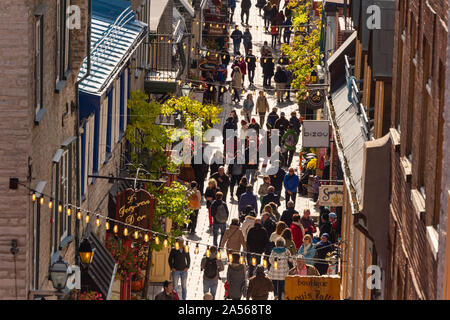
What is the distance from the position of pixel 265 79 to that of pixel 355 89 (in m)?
26.6

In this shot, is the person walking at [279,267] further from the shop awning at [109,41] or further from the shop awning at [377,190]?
the shop awning at [377,190]

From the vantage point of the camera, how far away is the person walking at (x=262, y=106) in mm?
43875

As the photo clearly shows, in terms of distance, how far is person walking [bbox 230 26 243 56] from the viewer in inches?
2226

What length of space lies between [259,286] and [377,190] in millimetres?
6061

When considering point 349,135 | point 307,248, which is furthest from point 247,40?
point 349,135

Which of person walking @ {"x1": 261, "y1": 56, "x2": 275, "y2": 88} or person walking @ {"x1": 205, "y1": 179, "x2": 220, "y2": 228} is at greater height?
person walking @ {"x1": 261, "y1": 56, "x2": 275, "y2": 88}

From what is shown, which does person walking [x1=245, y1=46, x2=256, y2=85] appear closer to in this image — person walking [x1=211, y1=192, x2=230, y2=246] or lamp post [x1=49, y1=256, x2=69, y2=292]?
person walking [x1=211, y1=192, x2=230, y2=246]

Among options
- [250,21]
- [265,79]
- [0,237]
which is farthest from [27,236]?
[250,21]

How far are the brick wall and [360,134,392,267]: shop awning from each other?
1.52ft

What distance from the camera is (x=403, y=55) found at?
18.1m

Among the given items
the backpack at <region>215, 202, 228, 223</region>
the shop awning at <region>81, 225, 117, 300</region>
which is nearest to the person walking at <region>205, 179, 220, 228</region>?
the backpack at <region>215, 202, 228, 223</region>

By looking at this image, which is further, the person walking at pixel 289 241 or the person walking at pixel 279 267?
the person walking at pixel 289 241

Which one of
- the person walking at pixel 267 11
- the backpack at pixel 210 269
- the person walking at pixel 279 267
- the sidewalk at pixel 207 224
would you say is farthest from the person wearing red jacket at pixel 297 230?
the person walking at pixel 267 11

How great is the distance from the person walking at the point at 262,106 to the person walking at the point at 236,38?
12177 millimetres
